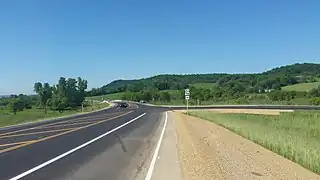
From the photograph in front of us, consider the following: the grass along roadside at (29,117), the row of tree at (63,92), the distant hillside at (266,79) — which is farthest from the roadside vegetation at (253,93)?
the grass along roadside at (29,117)

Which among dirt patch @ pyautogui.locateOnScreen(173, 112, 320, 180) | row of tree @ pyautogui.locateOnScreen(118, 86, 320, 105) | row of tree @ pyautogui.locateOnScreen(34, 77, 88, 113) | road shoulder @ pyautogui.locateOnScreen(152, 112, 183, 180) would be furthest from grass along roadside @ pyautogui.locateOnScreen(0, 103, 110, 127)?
row of tree @ pyautogui.locateOnScreen(34, 77, 88, 113)

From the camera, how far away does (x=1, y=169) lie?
30.5 ft

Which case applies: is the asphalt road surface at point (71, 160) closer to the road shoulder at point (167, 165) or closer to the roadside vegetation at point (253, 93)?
the road shoulder at point (167, 165)

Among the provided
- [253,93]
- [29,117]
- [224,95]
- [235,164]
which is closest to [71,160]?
[235,164]

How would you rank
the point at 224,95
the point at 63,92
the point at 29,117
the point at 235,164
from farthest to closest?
the point at 63,92, the point at 224,95, the point at 29,117, the point at 235,164

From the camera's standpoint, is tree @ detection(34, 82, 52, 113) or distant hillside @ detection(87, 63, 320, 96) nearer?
distant hillside @ detection(87, 63, 320, 96)

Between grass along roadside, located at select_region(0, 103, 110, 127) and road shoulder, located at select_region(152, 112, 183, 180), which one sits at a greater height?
road shoulder, located at select_region(152, 112, 183, 180)

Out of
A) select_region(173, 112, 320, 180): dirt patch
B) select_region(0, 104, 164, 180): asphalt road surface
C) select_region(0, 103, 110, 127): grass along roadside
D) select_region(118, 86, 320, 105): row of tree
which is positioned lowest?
select_region(0, 103, 110, 127): grass along roadside

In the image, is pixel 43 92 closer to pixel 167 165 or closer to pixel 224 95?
pixel 224 95

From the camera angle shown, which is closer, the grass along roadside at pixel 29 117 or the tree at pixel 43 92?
the grass along roadside at pixel 29 117

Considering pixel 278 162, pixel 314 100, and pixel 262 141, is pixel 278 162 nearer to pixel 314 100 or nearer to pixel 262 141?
pixel 262 141

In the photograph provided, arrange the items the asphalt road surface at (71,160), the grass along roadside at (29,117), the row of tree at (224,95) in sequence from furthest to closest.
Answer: the row of tree at (224,95) < the grass along roadside at (29,117) < the asphalt road surface at (71,160)

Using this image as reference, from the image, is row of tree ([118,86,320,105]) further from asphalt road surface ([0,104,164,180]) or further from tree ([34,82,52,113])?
asphalt road surface ([0,104,164,180])

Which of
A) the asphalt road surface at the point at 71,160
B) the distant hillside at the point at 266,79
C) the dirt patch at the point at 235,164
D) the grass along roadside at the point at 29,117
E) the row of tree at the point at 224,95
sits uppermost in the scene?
the distant hillside at the point at 266,79
